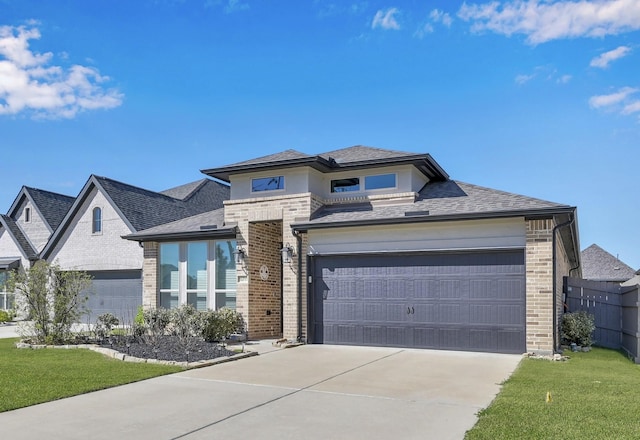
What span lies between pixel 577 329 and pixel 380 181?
6587mm

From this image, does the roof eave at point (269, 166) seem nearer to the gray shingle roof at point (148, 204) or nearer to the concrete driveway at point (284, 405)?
the concrete driveway at point (284, 405)

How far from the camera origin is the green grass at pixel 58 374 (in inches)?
311

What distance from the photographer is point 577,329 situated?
1373cm

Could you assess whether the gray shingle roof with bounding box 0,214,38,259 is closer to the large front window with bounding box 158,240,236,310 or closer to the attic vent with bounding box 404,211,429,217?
the large front window with bounding box 158,240,236,310

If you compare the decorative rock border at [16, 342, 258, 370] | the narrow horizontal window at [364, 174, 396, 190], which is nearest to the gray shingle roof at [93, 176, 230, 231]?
the decorative rock border at [16, 342, 258, 370]

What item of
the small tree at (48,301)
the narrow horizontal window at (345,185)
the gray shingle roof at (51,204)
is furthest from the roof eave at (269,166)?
the gray shingle roof at (51,204)

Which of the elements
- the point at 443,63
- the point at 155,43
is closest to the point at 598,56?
the point at 443,63

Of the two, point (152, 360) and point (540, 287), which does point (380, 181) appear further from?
point (152, 360)

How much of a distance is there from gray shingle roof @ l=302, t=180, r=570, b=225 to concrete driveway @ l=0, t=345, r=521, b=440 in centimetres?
365

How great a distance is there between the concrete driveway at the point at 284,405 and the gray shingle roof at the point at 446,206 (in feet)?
12.0

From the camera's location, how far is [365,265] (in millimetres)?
14367

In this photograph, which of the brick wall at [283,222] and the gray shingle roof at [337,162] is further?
the gray shingle roof at [337,162]

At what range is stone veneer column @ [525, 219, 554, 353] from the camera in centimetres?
1204

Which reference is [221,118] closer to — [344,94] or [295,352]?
[344,94]
